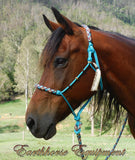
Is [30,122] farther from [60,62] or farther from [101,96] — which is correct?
[101,96]

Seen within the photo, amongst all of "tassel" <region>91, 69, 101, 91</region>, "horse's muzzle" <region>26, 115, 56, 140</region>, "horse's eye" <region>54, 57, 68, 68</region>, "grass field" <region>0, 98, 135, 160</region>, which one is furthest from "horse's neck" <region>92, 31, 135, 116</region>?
"grass field" <region>0, 98, 135, 160</region>

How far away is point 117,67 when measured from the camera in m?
2.44

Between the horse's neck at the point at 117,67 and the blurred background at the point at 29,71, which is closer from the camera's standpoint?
the horse's neck at the point at 117,67

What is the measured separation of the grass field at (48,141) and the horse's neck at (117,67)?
71.5 inches

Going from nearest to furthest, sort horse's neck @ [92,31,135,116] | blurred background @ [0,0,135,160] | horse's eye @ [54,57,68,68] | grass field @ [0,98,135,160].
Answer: horse's eye @ [54,57,68,68]
horse's neck @ [92,31,135,116]
grass field @ [0,98,135,160]
blurred background @ [0,0,135,160]

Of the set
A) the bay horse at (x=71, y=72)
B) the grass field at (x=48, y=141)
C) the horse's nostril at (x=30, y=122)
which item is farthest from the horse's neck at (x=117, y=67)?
the grass field at (x=48, y=141)

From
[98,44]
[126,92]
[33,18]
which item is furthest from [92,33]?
[33,18]

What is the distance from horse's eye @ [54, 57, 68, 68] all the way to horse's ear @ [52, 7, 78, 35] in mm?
347

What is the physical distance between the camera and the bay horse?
220cm

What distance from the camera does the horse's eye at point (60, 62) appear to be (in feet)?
7.40

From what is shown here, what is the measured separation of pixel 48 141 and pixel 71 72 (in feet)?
47.4

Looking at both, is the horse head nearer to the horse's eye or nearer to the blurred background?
the horse's eye

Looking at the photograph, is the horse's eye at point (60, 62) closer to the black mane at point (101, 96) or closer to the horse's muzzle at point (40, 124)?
the black mane at point (101, 96)

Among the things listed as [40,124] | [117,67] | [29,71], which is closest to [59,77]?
[40,124]
